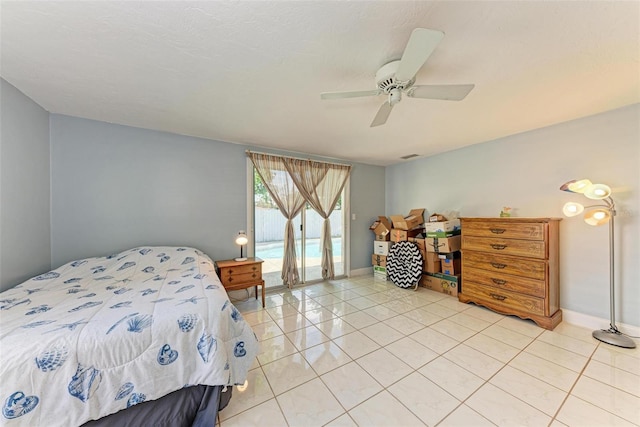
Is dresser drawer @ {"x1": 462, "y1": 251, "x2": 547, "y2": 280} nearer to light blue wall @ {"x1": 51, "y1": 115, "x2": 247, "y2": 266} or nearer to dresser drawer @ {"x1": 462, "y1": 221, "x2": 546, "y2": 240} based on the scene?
dresser drawer @ {"x1": 462, "y1": 221, "x2": 546, "y2": 240}

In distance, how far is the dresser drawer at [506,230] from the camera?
2.51 m

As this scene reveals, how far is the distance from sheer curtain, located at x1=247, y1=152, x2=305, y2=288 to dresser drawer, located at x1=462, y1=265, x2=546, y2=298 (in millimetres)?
2603

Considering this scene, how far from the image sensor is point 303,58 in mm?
1556

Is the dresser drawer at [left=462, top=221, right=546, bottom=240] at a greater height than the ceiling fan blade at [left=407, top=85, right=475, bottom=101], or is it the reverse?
the ceiling fan blade at [left=407, top=85, right=475, bottom=101]

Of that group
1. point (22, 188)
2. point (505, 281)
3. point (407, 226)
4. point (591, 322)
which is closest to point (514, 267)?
point (505, 281)

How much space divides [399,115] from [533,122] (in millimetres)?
1673

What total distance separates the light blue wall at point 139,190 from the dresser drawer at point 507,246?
3.30 m

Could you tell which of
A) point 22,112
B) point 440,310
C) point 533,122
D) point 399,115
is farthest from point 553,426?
point 22,112

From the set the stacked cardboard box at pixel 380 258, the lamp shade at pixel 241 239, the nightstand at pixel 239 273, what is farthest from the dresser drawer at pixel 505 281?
the lamp shade at pixel 241 239

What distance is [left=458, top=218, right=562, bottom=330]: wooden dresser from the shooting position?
96.8 inches

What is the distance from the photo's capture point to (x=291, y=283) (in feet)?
12.3

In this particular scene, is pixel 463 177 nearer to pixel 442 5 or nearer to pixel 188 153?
pixel 442 5

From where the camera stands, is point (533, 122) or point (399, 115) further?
point (533, 122)

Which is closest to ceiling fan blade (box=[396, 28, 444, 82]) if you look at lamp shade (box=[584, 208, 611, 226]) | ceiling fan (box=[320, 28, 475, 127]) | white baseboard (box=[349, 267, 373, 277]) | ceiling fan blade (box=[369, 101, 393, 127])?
ceiling fan (box=[320, 28, 475, 127])
